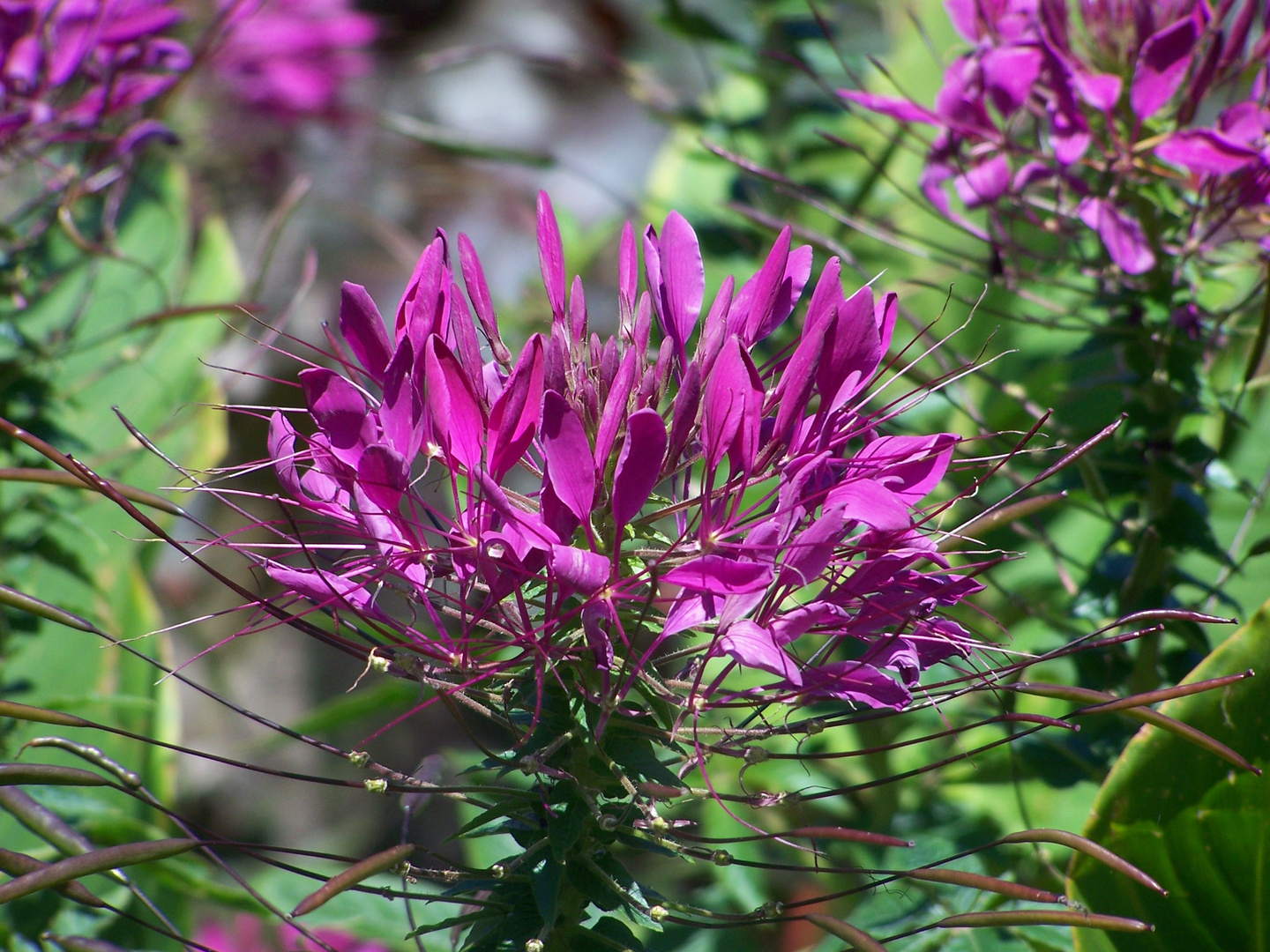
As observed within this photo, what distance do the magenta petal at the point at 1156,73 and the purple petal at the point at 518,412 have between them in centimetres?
45

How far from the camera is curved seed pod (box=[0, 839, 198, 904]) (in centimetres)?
35

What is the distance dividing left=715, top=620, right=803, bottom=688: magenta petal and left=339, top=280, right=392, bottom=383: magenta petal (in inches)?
7.7

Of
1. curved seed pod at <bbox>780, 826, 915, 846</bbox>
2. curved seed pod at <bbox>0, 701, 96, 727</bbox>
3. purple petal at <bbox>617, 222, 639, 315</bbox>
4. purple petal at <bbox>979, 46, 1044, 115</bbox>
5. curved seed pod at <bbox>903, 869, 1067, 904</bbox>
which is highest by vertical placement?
purple petal at <bbox>979, 46, 1044, 115</bbox>

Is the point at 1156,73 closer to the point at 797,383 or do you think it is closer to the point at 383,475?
the point at 797,383

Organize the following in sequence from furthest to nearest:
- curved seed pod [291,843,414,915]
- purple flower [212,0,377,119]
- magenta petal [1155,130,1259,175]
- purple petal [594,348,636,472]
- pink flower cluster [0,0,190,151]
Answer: purple flower [212,0,377,119] → pink flower cluster [0,0,190,151] → magenta petal [1155,130,1259,175] → purple petal [594,348,636,472] → curved seed pod [291,843,414,915]

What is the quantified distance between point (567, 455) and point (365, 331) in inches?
4.8

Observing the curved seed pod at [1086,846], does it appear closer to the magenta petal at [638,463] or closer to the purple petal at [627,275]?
the magenta petal at [638,463]

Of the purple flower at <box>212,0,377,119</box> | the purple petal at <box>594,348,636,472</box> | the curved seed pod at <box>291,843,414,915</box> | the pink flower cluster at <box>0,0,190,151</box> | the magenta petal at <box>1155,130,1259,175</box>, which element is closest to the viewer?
the curved seed pod at <box>291,843,414,915</box>

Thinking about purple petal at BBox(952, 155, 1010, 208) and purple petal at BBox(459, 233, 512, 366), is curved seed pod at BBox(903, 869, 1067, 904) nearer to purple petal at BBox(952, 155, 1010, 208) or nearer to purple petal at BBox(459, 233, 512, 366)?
purple petal at BBox(459, 233, 512, 366)

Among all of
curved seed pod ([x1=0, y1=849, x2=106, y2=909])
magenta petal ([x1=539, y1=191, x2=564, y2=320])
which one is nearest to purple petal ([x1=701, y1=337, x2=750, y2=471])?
magenta petal ([x1=539, y1=191, x2=564, y2=320])

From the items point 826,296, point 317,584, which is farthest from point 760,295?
point 317,584

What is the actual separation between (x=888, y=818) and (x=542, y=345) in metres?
0.63

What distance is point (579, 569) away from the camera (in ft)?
1.34

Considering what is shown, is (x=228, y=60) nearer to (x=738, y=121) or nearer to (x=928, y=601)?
(x=738, y=121)
